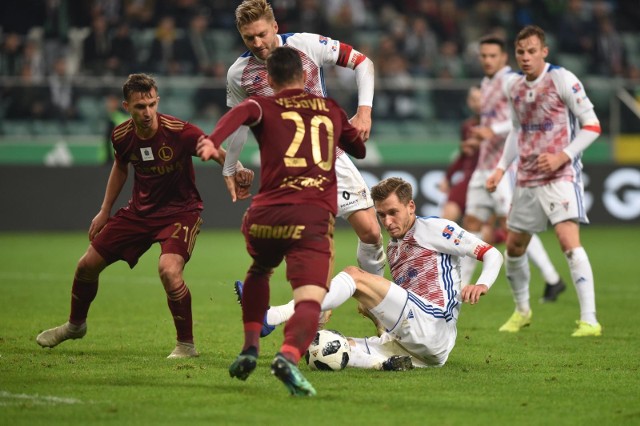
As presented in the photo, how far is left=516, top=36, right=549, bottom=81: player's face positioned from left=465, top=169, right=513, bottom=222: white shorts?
266 cm

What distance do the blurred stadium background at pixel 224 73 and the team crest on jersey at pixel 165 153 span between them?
989 cm

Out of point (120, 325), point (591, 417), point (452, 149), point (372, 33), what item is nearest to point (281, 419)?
point (591, 417)

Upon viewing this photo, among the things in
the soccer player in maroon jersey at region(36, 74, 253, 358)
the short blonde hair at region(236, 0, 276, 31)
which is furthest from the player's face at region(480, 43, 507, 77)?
the soccer player in maroon jersey at region(36, 74, 253, 358)

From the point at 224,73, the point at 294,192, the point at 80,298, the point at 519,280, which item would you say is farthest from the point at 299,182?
the point at 224,73

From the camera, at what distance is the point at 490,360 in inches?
283

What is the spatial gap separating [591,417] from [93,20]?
1666cm

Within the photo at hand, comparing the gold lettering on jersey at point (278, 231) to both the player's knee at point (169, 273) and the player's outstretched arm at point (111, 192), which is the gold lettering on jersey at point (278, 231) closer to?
the player's knee at point (169, 273)

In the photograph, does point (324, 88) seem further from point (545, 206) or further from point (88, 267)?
point (545, 206)

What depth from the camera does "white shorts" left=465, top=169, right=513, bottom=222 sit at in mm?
11430

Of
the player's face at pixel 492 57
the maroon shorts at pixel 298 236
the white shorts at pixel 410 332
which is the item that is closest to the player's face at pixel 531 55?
the player's face at pixel 492 57

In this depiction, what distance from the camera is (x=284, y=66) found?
19.1ft

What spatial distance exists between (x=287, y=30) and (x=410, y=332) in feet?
49.3

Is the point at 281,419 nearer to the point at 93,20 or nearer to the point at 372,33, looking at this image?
the point at 93,20

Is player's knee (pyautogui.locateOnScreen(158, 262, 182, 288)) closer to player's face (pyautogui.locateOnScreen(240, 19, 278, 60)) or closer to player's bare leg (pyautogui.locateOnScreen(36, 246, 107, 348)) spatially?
player's bare leg (pyautogui.locateOnScreen(36, 246, 107, 348))
